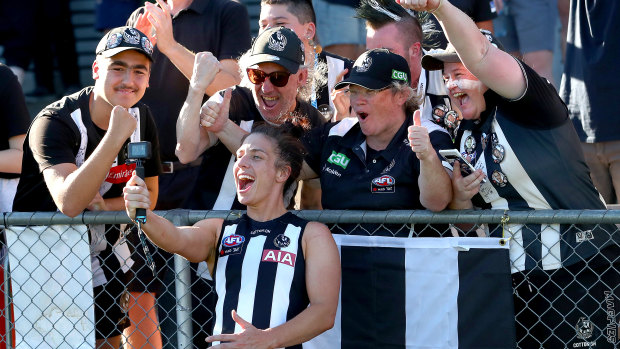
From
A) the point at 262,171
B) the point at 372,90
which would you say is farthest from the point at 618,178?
the point at 262,171

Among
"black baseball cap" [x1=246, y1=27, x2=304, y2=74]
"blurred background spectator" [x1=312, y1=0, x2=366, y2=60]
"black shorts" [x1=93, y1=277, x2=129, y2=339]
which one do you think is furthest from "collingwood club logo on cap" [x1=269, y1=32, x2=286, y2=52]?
"blurred background spectator" [x1=312, y1=0, x2=366, y2=60]

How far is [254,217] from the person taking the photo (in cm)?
433

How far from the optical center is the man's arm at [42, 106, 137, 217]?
4.37 m

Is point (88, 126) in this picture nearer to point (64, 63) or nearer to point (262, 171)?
point (262, 171)

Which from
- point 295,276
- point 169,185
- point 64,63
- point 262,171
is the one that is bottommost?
point 64,63

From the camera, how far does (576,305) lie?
4238mm

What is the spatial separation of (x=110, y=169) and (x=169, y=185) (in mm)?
906

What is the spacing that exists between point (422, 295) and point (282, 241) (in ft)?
2.20

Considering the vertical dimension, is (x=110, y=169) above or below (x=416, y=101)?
below

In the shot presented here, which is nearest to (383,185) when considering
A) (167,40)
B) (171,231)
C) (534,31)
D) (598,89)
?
(171,231)

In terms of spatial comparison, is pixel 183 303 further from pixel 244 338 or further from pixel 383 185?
pixel 383 185

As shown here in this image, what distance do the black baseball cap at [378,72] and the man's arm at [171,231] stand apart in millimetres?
977

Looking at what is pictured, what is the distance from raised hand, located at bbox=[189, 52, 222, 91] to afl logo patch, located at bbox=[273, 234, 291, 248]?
986 mm

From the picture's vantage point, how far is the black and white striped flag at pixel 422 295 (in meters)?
4.18
